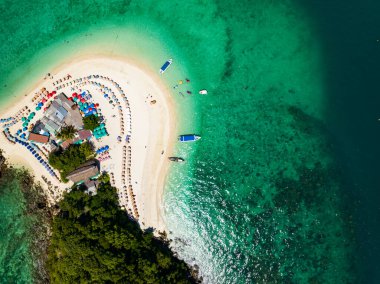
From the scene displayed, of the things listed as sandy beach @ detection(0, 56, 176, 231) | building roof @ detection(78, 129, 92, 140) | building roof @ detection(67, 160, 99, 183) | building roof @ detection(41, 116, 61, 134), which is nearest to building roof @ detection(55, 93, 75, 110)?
sandy beach @ detection(0, 56, 176, 231)

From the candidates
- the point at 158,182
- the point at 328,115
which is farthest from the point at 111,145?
the point at 328,115

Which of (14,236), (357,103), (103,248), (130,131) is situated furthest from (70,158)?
(357,103)

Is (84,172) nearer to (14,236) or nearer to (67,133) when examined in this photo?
(67,133)

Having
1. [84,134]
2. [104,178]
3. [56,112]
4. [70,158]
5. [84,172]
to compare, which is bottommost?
[104,178]

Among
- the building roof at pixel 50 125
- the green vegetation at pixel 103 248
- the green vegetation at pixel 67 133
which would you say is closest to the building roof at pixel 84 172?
the green vegetation at pixel 103 248

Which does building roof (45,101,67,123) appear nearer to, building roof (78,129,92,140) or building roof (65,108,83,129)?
building roof (65,108,83,129)

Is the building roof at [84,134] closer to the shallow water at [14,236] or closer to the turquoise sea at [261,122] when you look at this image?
the turquoise sea at [261,122]
